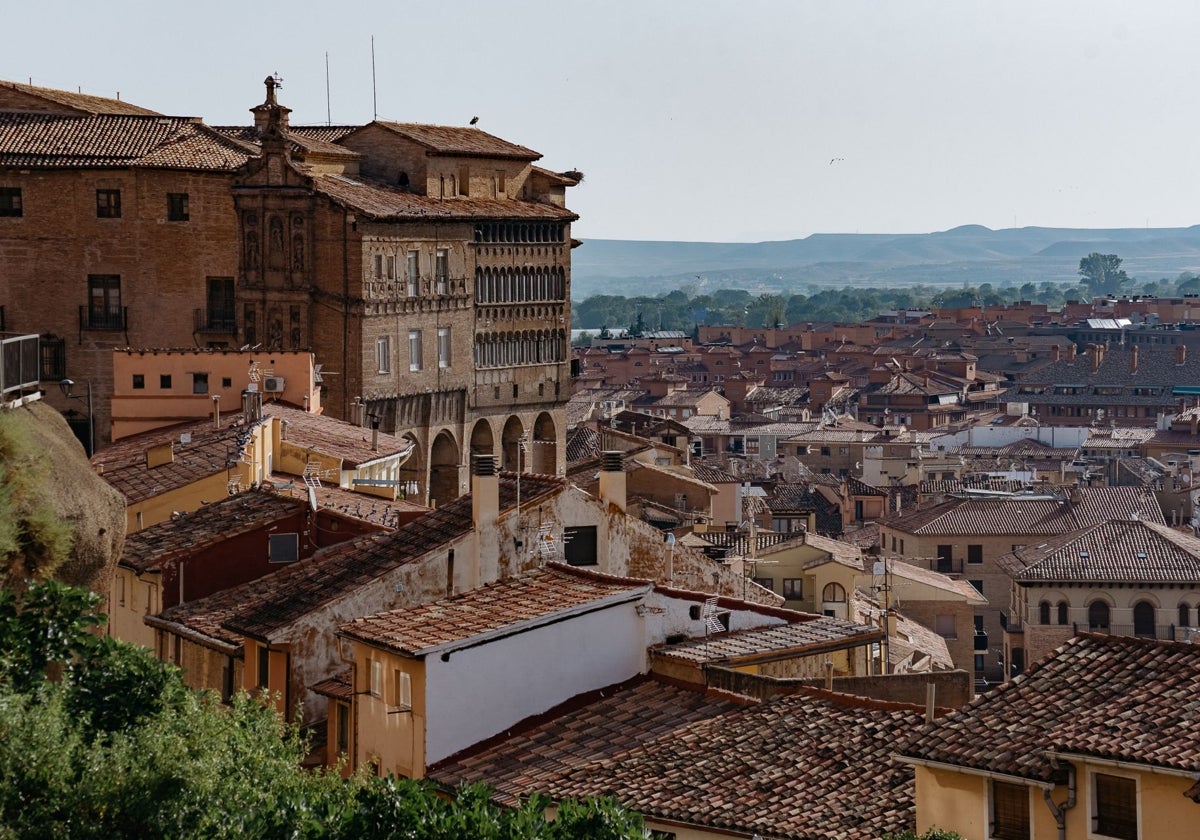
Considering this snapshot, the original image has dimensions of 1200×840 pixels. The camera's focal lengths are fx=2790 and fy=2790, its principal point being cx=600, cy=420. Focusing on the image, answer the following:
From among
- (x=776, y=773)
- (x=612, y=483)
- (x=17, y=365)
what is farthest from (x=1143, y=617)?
(x=776, y=773)

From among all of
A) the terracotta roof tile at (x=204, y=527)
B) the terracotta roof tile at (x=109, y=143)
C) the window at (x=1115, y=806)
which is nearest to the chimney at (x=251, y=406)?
the terracotta roof tile at (x=204, y=527)

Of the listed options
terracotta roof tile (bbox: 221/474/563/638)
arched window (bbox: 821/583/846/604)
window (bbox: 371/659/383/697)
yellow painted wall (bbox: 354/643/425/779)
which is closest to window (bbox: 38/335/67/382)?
arched window (bbox: 821/583/846/604)

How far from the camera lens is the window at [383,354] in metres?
62.2

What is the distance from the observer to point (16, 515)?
1708 cm

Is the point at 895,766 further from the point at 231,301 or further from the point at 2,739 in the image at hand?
the point at 231,301

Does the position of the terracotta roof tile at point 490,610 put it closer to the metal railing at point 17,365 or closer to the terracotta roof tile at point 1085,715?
the metal railing at point 17,365

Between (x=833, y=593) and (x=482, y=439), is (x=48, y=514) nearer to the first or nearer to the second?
(x=833, y=593)

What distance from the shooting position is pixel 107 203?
192 ft

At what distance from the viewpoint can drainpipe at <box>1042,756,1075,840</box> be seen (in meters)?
16.0

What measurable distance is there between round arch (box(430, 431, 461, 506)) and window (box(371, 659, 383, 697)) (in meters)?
46.3

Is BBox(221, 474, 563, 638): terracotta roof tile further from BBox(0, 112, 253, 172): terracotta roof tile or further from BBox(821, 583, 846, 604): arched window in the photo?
BBox(0, 112, 253, 172): terracotta roof tile

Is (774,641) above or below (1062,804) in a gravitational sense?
below

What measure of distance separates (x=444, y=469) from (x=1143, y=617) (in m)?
18.2

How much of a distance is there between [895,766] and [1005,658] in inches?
1726
